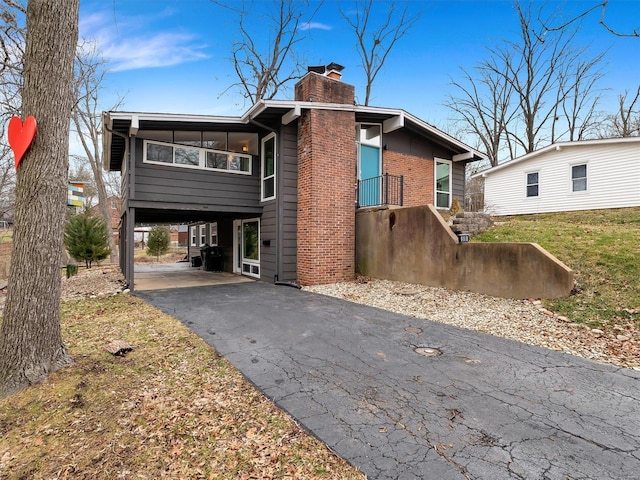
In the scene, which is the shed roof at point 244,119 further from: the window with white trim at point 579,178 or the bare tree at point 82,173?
the bare tree at point 82,173

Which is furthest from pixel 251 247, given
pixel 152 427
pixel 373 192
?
pixel 152 427

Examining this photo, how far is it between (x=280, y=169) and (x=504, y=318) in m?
6.43

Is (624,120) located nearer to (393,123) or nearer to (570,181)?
(570,181)

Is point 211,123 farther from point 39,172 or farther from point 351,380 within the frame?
point 351,380

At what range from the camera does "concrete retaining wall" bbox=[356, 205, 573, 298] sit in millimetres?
5801

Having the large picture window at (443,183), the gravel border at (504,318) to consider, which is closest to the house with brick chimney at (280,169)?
the gravel border at (504,318)

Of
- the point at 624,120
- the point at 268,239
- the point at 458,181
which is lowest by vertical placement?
the point at 268,239

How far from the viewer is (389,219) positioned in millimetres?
8766

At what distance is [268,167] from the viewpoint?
9.96 meters

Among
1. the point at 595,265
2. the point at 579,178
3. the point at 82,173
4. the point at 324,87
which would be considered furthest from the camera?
the point at 82,173

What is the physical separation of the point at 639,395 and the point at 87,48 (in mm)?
20483

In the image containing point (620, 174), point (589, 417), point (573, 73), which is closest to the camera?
point (589, 417)

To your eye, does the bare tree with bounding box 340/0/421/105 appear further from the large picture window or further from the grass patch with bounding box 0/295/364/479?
the grass patch with bounding box 0/295/364/479

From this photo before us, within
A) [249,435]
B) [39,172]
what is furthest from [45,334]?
[249,435]
